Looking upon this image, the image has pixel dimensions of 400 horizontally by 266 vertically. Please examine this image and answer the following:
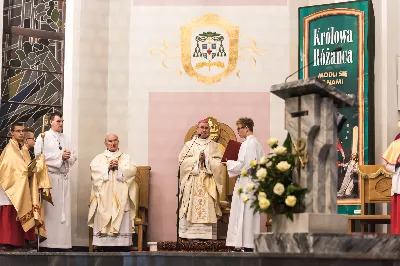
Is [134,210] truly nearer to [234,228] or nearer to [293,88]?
[234,228]

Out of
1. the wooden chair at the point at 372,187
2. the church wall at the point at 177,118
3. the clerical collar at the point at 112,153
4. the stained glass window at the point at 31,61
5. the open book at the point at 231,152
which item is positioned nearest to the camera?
the open book at the point at 231,152

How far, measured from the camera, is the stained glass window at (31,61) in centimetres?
1341

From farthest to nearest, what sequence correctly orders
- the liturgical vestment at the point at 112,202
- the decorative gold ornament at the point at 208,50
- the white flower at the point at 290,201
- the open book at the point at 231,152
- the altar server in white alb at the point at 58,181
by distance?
1. the decorative gold ornament at the point at 208,50
2. the liturgical vestment at the point at 112,202
3. the altar server in white alb at the point at 58,181
4. the open book at the point at 231,152
5. the white flower at the point at 290,201

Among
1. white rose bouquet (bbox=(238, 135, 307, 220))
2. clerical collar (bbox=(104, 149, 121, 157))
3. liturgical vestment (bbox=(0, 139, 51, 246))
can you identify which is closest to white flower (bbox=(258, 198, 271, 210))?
white rose bouquet (bbox=(238, 135, 307, 220))

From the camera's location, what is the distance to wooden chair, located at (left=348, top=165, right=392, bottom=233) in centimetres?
1189

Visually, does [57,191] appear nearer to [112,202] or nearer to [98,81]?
[112,202]

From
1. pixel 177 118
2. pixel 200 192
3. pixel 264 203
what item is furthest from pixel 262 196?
pixel 177 118

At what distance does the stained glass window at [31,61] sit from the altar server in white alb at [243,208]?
3.35 meters

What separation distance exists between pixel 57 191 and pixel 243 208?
2508 millimetres

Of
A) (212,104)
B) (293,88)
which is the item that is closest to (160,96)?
(212,104)

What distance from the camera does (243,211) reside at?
11.7 meters

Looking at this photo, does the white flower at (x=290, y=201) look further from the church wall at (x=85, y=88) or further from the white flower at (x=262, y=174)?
the church wall at (x=85, y=88)

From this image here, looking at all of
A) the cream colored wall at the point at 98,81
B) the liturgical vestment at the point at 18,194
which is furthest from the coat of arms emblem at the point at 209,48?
the liturgical vestment at the point at 18,194

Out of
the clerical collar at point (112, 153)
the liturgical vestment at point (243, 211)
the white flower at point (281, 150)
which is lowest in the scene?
the liturgical vestment at point (243, 211)
